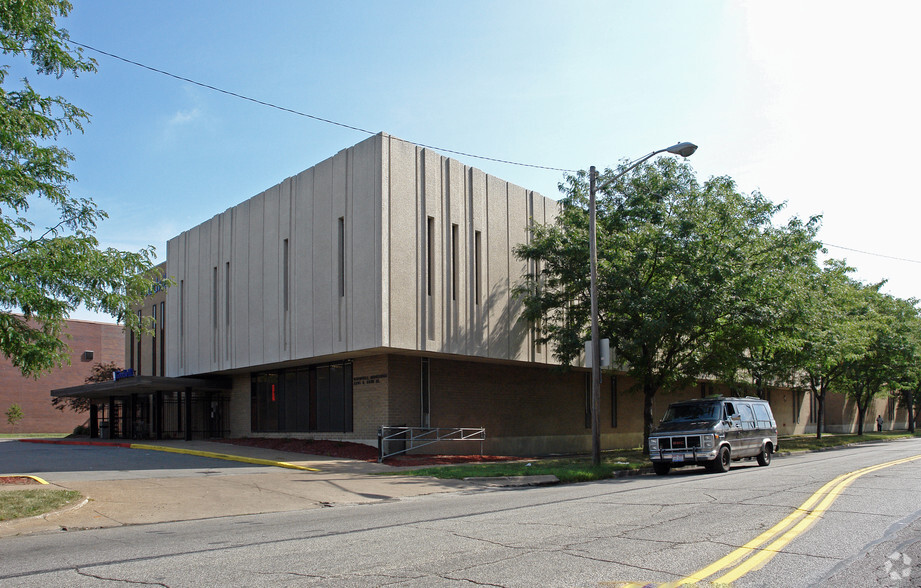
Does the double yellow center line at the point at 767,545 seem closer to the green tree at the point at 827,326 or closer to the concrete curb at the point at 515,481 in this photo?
the concrete curb at the point at 515,481

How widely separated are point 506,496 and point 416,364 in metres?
11.1

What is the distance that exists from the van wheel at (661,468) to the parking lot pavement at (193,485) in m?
5.84

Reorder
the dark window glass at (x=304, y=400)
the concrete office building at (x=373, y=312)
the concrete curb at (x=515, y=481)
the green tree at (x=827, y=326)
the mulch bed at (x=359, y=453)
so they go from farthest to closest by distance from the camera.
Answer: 1. the dark window glass at (x=304, y=400)
2. the green tree at (x=827, y=326)
3. the concrete office building at (x=373, y=312)
4. the mulch bed at (x=359, y=453)
5. the concrete curb at (x=515, y=481)

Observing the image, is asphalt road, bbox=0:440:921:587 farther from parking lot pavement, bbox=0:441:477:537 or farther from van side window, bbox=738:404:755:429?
van side window, bbox=738:404:755:429

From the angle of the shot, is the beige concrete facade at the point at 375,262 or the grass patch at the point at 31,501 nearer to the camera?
the grass patch at the point at 31,501

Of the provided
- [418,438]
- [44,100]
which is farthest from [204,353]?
[44,100]

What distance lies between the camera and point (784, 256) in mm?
24203

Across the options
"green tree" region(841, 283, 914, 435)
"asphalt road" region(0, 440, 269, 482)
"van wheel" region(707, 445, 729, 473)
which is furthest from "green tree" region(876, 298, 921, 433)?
"asphalt road" region(0, 440, 269, 482)

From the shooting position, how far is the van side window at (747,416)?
67.1ft

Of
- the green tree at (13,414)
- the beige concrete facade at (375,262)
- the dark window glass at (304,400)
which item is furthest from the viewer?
the green tree at (13,414)

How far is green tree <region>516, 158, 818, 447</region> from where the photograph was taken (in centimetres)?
2120

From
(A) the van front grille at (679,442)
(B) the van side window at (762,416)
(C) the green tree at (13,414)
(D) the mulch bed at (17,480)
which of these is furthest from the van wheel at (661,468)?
(C) the green tree at (13,414)

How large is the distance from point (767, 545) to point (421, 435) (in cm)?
1641

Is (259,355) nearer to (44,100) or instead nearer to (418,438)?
(418,438)
